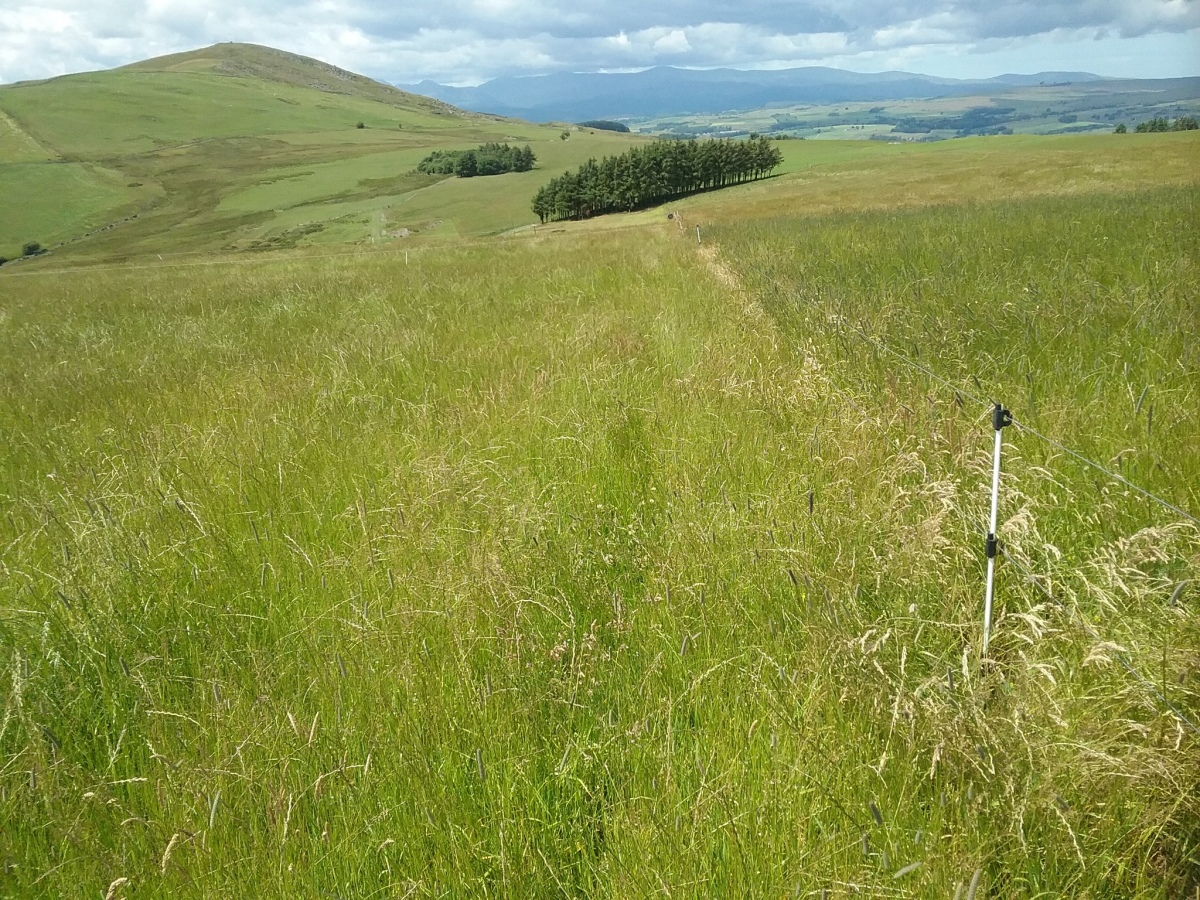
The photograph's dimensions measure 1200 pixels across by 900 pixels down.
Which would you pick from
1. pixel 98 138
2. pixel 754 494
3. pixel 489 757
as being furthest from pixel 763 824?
pixel 98 138

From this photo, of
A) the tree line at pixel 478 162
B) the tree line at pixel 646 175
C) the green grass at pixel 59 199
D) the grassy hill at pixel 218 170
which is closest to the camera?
the grassy hill at pixel 218 170

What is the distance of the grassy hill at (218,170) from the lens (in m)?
70.3

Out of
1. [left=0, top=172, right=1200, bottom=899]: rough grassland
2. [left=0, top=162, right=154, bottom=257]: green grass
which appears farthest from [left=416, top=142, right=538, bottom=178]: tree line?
[left=0, top=172, right=1200, bottom=899]: rough grassland

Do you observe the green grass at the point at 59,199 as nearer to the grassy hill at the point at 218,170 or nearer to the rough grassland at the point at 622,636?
the grassy hill at the point at 218,170

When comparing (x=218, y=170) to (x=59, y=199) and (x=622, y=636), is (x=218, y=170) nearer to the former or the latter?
(x=59, y=199)

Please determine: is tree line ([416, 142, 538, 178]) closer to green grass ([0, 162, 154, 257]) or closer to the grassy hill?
the grassy hill

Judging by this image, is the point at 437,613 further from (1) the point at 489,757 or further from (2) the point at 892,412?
(2) the point at 892,412

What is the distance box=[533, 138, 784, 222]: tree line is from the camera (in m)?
71.7

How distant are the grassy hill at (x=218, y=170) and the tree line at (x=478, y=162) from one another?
392cm

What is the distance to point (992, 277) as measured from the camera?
7109 millimetres

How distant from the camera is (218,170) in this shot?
11238cm

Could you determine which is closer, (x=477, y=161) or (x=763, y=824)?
(x=763, y=824)

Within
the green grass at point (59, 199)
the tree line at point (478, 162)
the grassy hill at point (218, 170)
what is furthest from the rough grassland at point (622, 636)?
the tree line at point (478, 162)

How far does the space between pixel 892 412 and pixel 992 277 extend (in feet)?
14.0
